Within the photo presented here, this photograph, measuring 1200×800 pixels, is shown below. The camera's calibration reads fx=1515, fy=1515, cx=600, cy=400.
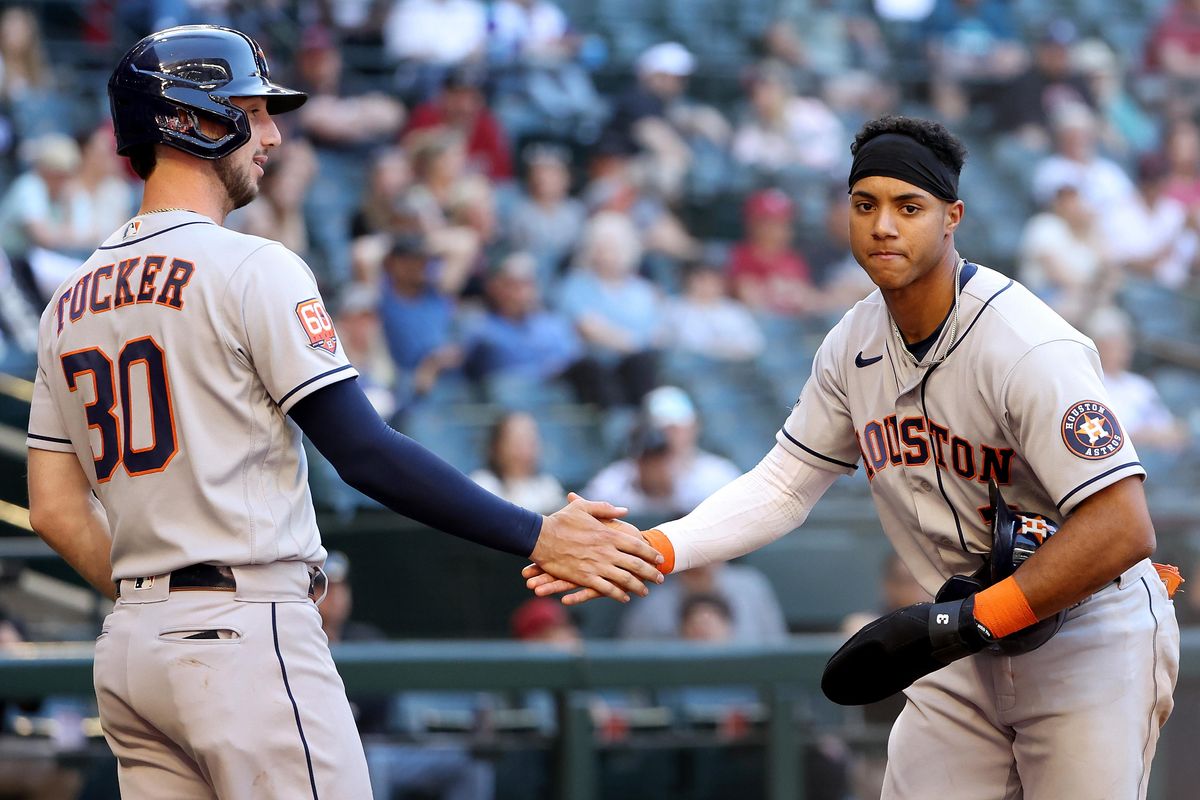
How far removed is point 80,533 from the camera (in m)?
2.95

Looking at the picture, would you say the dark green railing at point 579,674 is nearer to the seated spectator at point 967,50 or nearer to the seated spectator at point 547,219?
the seated spectator at point 547,219

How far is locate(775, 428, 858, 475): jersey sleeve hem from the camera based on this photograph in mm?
3473

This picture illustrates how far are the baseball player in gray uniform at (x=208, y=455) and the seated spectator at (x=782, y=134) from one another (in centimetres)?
793

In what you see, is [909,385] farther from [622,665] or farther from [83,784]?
[83,784]

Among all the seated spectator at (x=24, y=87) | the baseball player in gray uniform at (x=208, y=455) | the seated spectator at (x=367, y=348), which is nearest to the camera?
the baseball player in gray uniform at (x=208, y=455)

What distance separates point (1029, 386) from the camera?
9.32ft

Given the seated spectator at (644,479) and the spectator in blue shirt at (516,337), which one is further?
the spectator in blue shirt at (516,337)

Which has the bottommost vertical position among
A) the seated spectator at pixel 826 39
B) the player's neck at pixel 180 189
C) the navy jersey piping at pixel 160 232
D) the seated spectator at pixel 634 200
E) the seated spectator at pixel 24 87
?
the navy jersey piping at pixel 160 232

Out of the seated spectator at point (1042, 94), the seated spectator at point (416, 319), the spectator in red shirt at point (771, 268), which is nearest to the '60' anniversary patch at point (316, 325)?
the seated spectator at point (416, 319)

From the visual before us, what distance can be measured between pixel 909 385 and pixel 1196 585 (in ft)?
11.8

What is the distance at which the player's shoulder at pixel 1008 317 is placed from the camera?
2.91m

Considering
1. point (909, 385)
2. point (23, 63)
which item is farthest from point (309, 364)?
point (23, 63)

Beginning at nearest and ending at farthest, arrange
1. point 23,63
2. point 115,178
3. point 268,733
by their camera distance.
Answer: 1. point 268,733
2. point 115,178
3. point 23,63

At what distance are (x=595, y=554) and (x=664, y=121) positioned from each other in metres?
7.31
